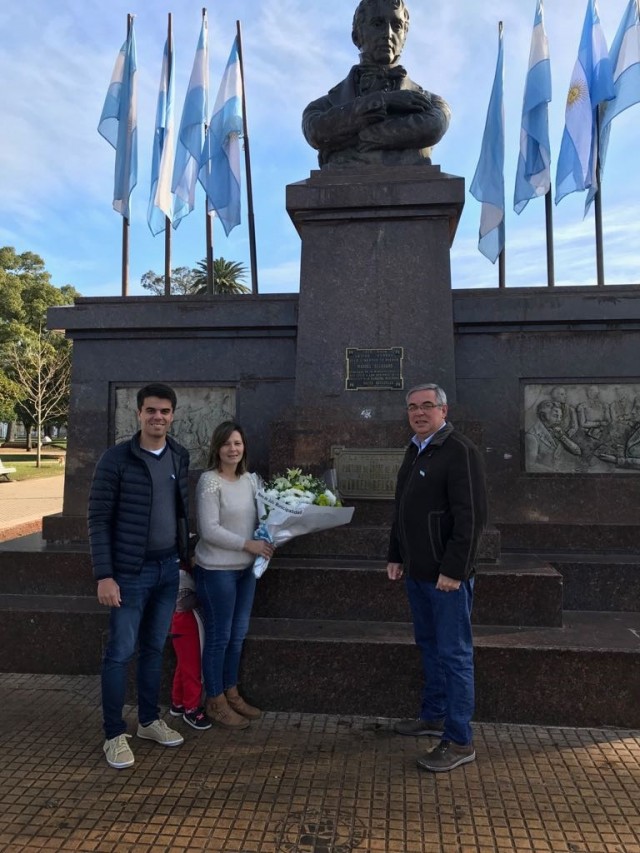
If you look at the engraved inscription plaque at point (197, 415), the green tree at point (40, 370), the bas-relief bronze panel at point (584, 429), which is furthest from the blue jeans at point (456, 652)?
the green tree at point (40, 370)

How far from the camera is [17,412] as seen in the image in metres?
45.5

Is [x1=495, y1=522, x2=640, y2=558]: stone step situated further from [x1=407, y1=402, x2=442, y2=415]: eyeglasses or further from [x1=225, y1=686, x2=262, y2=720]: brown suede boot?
[x1=225, y1=686, x2=262, y2=720]: brown suede boot

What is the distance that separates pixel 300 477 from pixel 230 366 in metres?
2.29

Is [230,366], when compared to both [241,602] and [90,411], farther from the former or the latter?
[241,602]

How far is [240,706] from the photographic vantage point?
3840mm

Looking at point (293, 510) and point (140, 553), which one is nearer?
point (140, 553)

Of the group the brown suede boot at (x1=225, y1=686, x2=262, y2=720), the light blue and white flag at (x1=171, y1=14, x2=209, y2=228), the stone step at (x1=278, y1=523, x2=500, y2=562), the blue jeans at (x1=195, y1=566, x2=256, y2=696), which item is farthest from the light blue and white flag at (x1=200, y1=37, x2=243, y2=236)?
the brown suede boot at (x1=225, y1=686, x2=262, y2=720)

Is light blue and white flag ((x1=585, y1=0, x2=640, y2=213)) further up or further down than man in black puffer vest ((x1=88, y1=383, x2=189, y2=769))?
further up

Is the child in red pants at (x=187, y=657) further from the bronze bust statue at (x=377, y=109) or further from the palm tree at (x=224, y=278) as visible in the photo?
the palm tree at (x=224, y=278)

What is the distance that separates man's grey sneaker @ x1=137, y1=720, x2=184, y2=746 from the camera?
348cm

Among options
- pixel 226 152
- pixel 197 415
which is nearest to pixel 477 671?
pixel 197 415

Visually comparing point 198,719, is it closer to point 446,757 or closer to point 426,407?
point 446,757

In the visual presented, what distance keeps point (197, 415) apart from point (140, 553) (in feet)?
11.3

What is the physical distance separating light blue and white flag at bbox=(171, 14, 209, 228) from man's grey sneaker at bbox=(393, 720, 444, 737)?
9443mm
